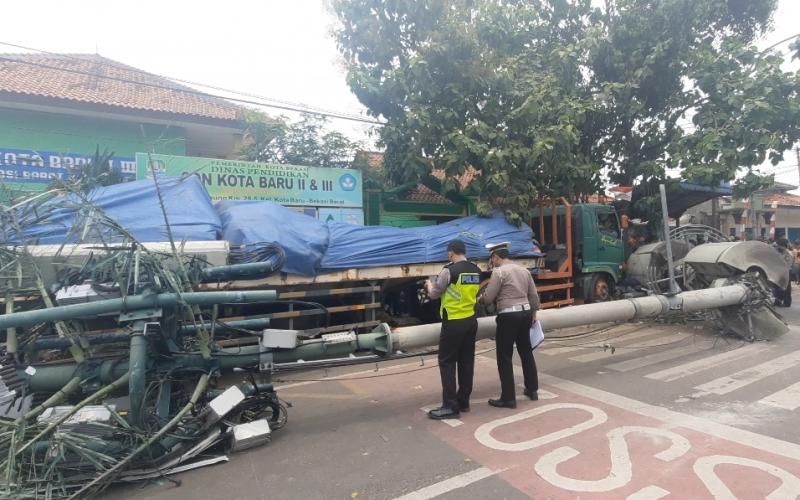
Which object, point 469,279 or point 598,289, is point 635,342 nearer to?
point 598,289

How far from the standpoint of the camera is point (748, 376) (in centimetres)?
569

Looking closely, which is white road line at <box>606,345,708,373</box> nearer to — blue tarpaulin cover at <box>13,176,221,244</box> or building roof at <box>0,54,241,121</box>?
blue tarpaulin cover at <box>13,176,221,244</box>

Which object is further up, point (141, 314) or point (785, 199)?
point (785, 199)

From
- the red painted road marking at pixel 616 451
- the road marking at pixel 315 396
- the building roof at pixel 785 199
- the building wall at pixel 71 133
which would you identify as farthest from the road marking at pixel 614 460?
the building roof at pixel 785 199

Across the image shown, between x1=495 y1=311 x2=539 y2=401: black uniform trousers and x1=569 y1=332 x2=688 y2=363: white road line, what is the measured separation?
195cm

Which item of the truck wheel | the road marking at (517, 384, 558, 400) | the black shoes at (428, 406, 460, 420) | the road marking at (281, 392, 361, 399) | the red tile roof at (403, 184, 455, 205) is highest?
the red tile roof at (403, 184, 455, 205)

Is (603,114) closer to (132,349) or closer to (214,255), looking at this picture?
(214,255)

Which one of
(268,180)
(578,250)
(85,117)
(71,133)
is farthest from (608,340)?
(71,133)

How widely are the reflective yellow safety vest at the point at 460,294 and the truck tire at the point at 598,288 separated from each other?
22.2 ft

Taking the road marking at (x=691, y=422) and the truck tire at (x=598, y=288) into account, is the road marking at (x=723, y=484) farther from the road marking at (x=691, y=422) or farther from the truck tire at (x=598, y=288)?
the truck tire at (x=598, y=288)

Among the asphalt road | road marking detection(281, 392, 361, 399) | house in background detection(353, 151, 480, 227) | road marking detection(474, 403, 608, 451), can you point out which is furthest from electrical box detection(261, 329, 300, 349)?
house in background detection(353, 151, 480, 227)

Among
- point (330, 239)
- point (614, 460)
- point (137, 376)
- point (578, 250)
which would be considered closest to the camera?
point (137, 376)

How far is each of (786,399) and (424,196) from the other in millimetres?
8641

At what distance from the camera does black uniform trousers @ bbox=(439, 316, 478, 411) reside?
4508 millimetres
